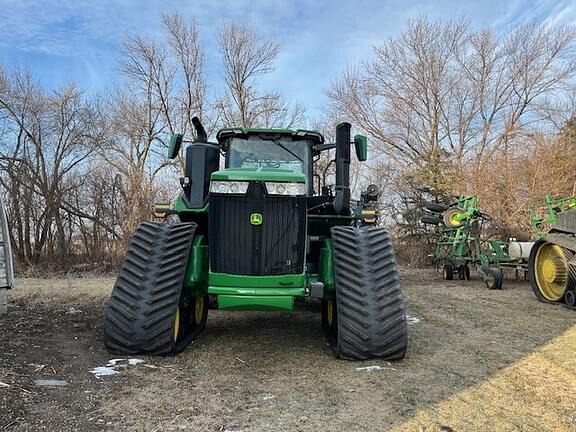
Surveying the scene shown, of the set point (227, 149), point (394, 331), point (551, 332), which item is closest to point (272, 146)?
point (227, 149)

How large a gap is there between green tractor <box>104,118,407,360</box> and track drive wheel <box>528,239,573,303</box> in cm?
509

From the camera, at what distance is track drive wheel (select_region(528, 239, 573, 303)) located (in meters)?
8.70

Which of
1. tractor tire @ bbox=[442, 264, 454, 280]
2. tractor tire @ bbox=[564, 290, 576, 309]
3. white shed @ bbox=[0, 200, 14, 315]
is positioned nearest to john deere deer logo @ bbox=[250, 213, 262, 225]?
white shed @ bbox=[0, 200, 14, 315]

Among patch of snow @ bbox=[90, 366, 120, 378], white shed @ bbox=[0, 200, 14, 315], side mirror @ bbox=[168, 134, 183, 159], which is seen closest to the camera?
patch of snow @ bbox=[90, 366, 120, 378]

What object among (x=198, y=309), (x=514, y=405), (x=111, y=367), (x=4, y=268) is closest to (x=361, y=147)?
(x=198, y=309)

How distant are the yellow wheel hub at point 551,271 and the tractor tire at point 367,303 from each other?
5.12 m

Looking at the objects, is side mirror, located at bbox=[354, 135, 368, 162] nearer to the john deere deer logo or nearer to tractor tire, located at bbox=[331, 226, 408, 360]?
tractor tire, located at bbox=[331, 226, 408, 360]

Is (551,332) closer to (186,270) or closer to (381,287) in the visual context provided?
(381,287)

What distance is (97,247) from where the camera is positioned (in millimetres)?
15422

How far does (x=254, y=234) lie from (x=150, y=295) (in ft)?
3.31

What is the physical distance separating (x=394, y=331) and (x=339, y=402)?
3.44 ft

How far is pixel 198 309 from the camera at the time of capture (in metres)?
5.97

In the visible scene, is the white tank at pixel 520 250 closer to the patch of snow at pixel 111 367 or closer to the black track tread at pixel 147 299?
the black track tread at pixel 147 299

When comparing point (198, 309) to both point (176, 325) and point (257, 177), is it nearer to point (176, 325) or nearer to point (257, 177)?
point (176, 325)
